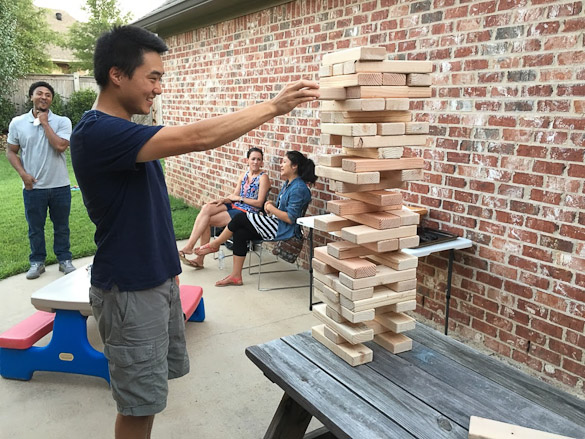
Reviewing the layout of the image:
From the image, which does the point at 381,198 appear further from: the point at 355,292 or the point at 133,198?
the point at 133,198

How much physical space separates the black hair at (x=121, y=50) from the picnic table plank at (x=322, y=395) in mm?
1292

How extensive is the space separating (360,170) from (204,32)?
19.2ft

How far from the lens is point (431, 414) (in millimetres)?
1679

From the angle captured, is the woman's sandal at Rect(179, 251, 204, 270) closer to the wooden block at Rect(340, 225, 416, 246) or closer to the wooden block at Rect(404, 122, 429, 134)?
the wooden block at Rect(340, 225, 416, 246)

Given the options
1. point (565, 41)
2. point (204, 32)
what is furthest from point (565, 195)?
point (204, 32)

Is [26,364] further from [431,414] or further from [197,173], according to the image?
[197,173]

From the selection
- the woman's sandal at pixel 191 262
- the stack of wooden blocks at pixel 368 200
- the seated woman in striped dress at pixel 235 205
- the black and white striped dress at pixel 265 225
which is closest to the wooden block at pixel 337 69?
the stack of wooden blocks at pixel 368 200

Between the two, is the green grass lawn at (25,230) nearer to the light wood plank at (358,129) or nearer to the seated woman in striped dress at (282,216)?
the seated woman in striped dress at (282,216)

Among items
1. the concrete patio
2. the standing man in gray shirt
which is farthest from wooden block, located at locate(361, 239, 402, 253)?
the standing man in gray shirt

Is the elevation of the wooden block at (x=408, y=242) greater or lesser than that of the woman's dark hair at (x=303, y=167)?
lesser

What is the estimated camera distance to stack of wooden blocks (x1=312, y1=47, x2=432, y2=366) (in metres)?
1.87

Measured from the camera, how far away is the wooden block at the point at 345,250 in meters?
2.04

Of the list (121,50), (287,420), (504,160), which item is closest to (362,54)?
(121,50)

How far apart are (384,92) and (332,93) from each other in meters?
0.20
